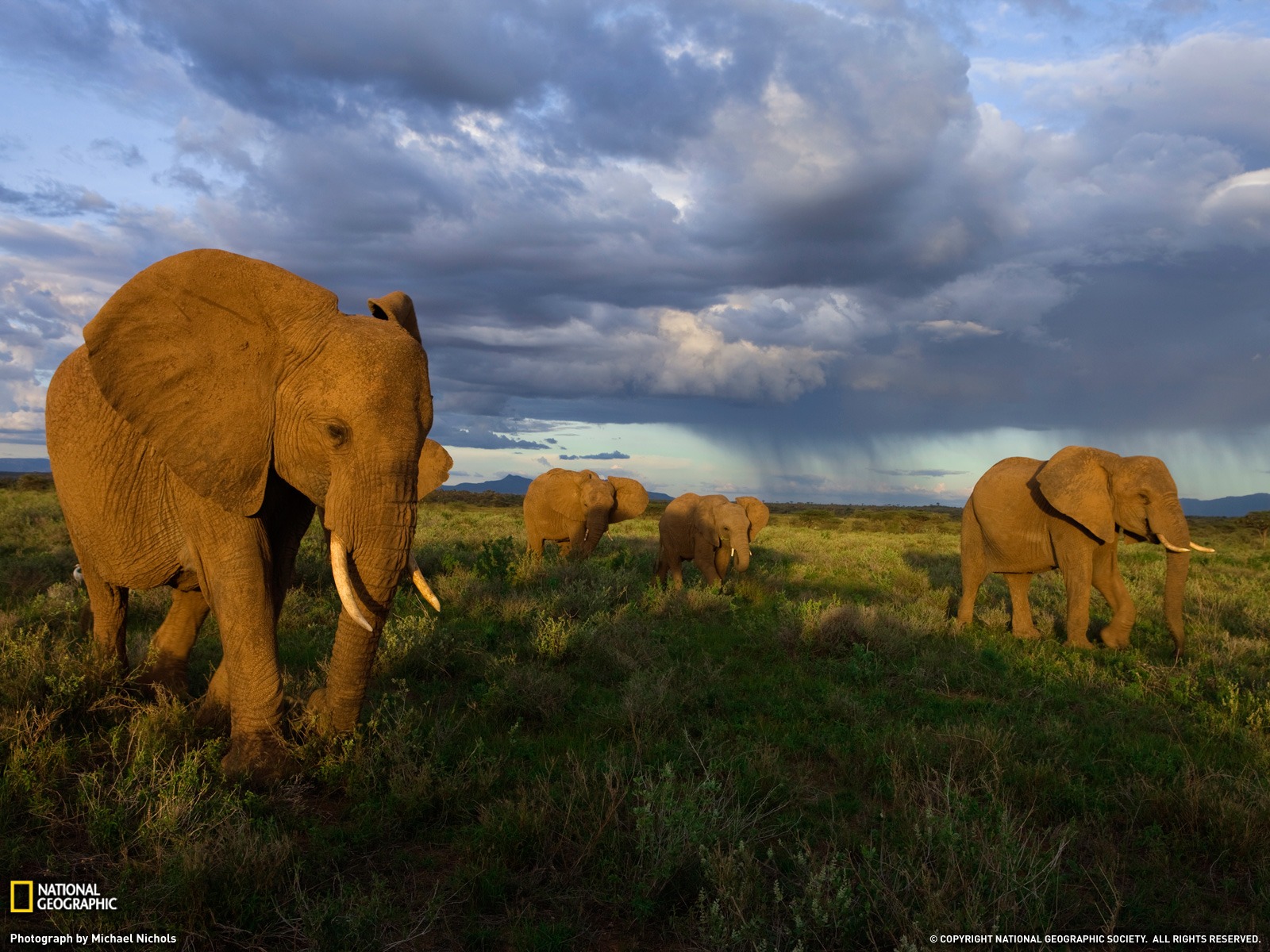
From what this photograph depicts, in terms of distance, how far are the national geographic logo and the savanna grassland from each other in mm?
64

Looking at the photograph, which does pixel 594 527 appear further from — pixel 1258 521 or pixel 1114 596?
pixel 1258 521

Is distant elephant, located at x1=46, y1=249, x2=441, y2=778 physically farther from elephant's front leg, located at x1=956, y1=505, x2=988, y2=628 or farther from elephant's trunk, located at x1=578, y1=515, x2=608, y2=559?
elephant's trunk, located at x1=578, y1=515, x2=608, y2=559

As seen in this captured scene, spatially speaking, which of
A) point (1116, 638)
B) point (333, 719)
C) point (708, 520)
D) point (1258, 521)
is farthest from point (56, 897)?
point (1258, 521)

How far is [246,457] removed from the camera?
14.1 feet

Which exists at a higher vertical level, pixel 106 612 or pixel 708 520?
pixel 708 520

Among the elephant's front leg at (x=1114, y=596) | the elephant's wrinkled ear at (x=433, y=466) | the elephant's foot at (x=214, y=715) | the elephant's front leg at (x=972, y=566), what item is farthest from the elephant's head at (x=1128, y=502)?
the elephant's foot at (x=214, y=715)

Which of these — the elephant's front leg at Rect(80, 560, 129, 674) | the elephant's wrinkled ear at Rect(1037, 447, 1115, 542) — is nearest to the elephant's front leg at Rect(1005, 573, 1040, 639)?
the elephant's wrinkled ear at Rect(1037, 447, 1115, 542)

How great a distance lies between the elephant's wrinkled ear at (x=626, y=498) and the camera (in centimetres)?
1919

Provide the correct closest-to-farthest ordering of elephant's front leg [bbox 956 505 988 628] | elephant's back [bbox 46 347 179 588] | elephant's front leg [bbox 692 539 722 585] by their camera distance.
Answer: elephant's back [bbox 46 347 179 588] < elephant's front leg [bbox 956 505 988 628] < elephant's front leg [bbox 692 539 722 585]

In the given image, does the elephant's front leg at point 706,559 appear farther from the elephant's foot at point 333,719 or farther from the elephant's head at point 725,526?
the elephant's foot at point 333,719

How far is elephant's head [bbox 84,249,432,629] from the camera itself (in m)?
4.07

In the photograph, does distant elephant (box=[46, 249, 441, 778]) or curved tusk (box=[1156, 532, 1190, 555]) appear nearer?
distant elephant (box=[46, 249, 441, 778])

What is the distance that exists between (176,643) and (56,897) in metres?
3.13

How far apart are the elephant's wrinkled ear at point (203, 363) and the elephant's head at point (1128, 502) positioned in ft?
30.5
